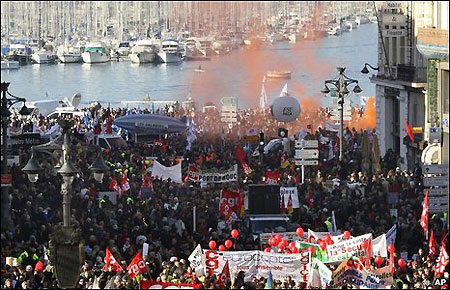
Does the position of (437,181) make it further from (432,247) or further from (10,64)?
(10,64)

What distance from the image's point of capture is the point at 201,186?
33625 mm

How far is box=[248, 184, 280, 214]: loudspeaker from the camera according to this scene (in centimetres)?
2941

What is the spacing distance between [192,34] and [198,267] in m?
85.8

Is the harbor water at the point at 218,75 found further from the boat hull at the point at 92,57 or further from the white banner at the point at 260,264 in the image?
the white banner at the point at 260,264

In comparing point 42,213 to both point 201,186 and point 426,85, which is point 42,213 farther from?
point 426,85

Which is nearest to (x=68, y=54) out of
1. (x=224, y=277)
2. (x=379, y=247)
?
(x=379, y=247)

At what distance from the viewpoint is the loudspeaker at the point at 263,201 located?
2941cm

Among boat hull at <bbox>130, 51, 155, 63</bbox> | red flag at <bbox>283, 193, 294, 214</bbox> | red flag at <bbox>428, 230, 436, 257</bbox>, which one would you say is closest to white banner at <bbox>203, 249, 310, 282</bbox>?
red flag at <bbox>428, 230, 436, 257</bbox>

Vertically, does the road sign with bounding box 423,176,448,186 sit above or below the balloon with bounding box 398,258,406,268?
above

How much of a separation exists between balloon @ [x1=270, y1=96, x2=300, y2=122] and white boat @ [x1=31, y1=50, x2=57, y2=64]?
77338 mm

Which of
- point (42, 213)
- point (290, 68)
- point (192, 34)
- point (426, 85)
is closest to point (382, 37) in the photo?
point (426, 85)

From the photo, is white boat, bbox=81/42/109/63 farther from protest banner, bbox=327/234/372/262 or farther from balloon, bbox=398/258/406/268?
balloon, bbox=398/258/406/268

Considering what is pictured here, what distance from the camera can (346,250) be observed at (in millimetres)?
22688

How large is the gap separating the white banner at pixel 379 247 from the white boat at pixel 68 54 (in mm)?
107202
